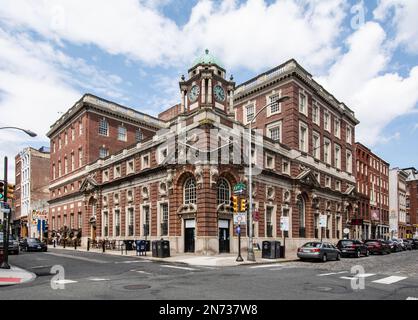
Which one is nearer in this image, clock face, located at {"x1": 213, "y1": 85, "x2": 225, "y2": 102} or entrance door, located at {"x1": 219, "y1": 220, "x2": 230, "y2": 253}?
entrance door, located at {"x1": 219, "y1": 220, "x2": 230, "y2": 253}

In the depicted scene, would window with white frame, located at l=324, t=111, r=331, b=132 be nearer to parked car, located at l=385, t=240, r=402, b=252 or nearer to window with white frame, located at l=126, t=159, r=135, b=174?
parked car, located at l=385, t=240, r=402, b=252

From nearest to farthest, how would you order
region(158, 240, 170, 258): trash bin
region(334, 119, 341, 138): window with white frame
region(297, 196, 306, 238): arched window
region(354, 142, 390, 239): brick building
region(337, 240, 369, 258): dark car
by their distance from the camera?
region(158, 240, 170, 258): trash bin
region(337, 240, 369, 258): dark car
region(297, 196, 306, 238): arched window
region(334, 119, 341, 138): window with white frame
region(354, 142, 390, 239): brick building

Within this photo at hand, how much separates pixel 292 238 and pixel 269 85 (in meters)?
17.5

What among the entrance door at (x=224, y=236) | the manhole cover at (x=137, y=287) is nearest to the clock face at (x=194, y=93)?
the entrance door at (x=224, y=236)

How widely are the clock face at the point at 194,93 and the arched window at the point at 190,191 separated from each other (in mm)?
7653

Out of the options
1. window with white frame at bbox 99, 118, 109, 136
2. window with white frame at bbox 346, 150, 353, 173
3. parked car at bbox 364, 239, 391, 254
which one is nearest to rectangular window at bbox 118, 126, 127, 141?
window with white frame at bbox 99, 118, 109, 136

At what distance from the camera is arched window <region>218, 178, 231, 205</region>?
32.3m

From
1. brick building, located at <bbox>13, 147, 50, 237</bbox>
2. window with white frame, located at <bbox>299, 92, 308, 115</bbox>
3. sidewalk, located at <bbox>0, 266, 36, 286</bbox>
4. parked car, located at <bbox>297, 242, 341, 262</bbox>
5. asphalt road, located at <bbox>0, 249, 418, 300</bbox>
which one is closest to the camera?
asphalt road, located at <bbox>0, 249, 418, 300</bbox>

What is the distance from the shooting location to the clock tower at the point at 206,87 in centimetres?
3444

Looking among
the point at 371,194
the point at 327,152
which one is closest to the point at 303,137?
the point at 327,152

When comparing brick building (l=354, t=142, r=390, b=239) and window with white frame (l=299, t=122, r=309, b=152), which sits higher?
window with white frame (l=299, t=122, r=309, b=152)

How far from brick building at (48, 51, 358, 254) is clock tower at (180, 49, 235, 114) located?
4.0 inches

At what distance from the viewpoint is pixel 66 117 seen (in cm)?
5972

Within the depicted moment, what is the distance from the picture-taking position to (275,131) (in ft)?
150
